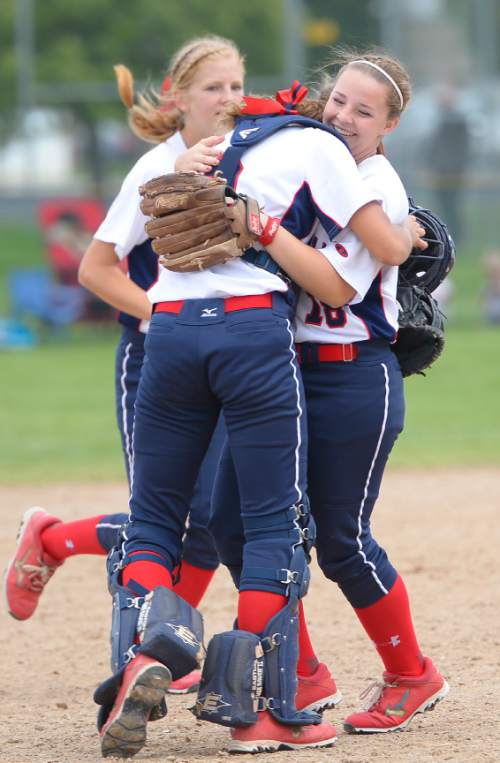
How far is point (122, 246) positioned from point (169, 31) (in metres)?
22.3

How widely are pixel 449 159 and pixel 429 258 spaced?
575 inches

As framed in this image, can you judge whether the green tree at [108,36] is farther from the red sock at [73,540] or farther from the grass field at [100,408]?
the red sock at [73,540]

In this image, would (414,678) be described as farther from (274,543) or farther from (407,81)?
(407,81)

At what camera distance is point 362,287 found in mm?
3234

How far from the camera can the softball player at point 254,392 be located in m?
3.14

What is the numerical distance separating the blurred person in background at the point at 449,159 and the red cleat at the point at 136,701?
596 inches

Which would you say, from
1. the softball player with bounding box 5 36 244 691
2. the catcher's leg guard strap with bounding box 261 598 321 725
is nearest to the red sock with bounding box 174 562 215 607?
the softball player with bounding box 5 36 244 691

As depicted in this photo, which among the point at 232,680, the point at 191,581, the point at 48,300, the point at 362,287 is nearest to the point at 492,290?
the point at 48,300

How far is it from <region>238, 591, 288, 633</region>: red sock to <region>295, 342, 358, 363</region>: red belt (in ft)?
2.04

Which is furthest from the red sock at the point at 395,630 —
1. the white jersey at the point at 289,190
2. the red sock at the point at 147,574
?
the white jersey at the point at 289,190

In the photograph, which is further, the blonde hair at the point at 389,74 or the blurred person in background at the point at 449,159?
the blurred person in background at the point at 449,159

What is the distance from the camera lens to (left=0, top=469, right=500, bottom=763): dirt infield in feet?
11.1

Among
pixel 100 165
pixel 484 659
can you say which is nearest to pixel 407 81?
pixel 484 659

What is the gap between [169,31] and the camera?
83.4 ft
